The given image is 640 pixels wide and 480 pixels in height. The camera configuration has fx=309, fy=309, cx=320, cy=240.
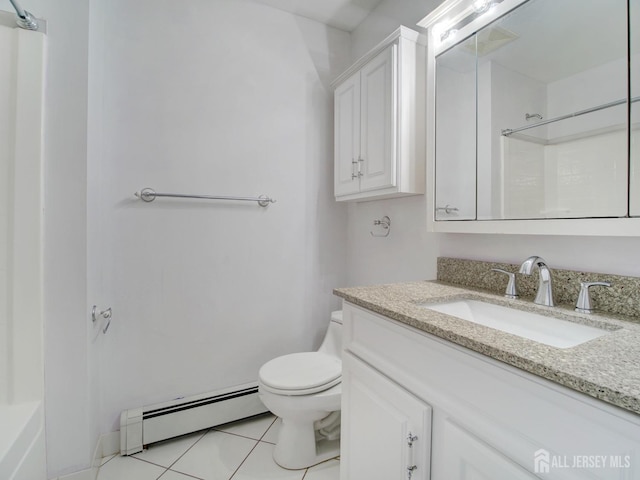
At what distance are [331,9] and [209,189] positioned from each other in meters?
1.33

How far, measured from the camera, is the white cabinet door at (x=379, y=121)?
1.42 meters

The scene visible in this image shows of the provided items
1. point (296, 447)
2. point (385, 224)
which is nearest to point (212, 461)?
point (296, 447)

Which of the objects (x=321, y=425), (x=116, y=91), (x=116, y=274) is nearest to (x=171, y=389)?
(x=116, y=274)

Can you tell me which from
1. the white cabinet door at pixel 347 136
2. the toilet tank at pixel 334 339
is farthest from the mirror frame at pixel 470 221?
the toilet tank at pixel 334 339

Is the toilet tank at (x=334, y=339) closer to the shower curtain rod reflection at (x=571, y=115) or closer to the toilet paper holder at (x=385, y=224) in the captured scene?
the toilet paper holder at (x=385, y=224)

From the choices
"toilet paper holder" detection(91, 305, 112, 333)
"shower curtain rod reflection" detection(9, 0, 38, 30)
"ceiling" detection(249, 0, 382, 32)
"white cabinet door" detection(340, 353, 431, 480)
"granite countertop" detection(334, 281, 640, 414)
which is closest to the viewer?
"granite countertop" detection(334, 281, 640, 414)

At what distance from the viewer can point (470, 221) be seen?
3.97 ft

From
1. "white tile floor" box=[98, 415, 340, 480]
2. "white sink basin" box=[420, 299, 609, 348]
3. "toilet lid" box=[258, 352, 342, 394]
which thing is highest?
"white sink basin" box=[420, 299, 609, 348]

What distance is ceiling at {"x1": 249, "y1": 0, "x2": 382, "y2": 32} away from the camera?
6.05 feet

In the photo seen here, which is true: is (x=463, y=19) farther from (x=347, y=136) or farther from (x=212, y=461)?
(x=212, y=461)

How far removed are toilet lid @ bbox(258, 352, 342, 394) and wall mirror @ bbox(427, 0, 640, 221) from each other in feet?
2.91

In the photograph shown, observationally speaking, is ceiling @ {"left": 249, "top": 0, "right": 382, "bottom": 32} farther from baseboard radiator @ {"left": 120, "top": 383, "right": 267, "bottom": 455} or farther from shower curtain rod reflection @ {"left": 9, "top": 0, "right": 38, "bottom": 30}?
baseboard radiator @ {"left": 120, "top": 383, "right": 267, "bottom": 455}

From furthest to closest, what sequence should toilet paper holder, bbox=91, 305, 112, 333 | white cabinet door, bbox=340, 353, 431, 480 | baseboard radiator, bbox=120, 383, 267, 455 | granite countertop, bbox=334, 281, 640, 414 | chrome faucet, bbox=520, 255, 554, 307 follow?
baseboard radiator, bbox=120, 383, 267, 455
toilet paper holder, bbox=91, 305, 112, 333
chrome faucet, bbox=520, 255, 554, 307
white cabinet door, bbox=340, 353, 431, 480
granite countertop, bbox=334, 281, 640, 414

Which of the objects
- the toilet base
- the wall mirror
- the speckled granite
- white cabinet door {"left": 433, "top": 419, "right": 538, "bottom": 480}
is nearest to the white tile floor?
the toilet base
